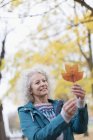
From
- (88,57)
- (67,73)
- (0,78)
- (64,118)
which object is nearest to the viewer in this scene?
(64,118)

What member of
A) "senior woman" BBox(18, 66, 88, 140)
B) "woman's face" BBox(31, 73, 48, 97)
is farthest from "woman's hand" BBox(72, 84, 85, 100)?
"woman's face" BBox(31, 73, 48, 97)

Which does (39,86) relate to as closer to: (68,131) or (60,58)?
(68,131)

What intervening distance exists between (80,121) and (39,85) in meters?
0.30

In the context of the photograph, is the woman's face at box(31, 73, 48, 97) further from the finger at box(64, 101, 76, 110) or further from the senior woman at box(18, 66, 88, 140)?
the finger at box(64, 101, 76, 110)

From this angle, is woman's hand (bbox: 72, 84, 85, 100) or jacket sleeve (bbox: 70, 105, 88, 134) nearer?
woman's hand (bbox: 72, 84, 85, 100)

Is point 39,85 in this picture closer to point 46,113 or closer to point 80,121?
point 46,113

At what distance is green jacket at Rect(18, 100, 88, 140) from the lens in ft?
5.92

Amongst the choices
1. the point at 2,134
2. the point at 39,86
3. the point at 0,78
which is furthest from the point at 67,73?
the point at 0,78

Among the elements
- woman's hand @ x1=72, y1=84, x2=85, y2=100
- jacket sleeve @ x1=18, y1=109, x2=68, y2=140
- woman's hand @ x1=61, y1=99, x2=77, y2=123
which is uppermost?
woman's hand @ x1=72, y1=84, x2=85, y2=100

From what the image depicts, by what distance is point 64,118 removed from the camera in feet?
5.89

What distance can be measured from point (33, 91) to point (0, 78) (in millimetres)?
6830

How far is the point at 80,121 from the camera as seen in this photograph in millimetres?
2047

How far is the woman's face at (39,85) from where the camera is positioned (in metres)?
2.08

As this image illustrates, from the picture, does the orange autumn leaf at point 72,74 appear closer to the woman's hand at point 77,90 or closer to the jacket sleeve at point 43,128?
the woman's hand at point 77,90
